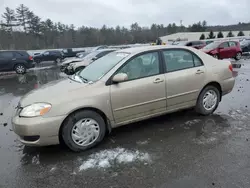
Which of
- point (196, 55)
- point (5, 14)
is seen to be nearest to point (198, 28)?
point (5, 14)

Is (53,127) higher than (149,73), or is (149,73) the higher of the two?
(149,73)

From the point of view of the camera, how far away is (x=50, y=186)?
3010mm

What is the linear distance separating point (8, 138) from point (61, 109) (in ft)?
5.63

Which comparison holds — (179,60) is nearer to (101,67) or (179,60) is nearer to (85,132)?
(101,67)

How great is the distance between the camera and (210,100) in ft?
16.8

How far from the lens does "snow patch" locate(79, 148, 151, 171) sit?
11.3 ft

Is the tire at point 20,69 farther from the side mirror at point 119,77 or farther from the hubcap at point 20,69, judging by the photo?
the side mirror at point 119,77

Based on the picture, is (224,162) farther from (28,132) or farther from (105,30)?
(105,30)

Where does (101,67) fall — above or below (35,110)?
above

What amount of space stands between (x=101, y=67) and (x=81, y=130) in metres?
1.37

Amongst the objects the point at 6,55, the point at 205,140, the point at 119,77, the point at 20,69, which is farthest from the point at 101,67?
the point at 6,55

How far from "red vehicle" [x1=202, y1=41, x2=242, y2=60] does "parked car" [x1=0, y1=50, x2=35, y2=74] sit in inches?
501

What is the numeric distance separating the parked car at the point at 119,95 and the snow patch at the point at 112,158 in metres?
0.30

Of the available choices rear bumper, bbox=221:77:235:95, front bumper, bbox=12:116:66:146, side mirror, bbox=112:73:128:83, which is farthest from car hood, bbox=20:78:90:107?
rear bumper, bbox=221:77:235:95
